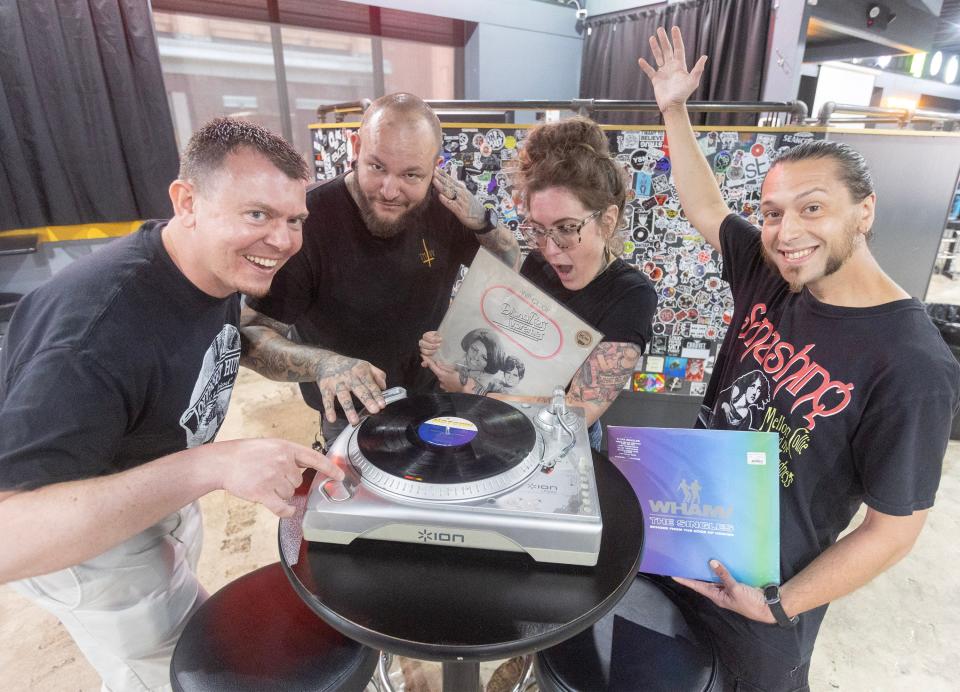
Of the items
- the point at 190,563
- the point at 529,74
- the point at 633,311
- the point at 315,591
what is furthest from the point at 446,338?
the point at 529,74

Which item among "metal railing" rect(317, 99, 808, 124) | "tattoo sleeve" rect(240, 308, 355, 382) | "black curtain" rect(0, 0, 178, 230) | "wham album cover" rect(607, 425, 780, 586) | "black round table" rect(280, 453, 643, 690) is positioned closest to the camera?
"black round table" rect(280, 453, 643, 690)

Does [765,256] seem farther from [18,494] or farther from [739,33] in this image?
[739,33]

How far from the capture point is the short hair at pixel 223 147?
0.96 metres

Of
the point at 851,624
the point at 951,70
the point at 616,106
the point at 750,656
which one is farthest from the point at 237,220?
the point at 951,70

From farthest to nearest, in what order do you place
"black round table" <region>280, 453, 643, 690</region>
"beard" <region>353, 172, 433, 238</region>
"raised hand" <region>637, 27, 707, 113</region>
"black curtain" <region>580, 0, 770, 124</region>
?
"black curtain" <region>580, 0, 770, 124</region> < "beard" <region>353, 172, 433, 238</region> < "raised hand" <region>637, 27, 707, 113</region> < "black round table" <region>280, 453, 643, 690</region>

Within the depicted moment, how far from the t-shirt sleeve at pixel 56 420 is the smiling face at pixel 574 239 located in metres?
1.04

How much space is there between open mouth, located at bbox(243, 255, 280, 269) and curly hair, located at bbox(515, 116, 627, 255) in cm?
70

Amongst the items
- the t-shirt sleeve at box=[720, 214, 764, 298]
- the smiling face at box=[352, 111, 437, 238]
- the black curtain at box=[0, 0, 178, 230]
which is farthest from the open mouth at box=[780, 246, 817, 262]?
the black curtain at box=[0, 0, 178, 230]

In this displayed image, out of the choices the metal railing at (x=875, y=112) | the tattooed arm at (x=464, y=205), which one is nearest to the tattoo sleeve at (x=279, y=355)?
the tattooed arm at (x=464, y=205)

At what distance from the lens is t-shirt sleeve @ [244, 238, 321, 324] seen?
59.5 inches

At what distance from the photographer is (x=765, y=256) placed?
4.16 feet

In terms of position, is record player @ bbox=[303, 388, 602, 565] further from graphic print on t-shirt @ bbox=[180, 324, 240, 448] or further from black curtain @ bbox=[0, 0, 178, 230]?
black curtain @ bbox=[0, 0, 178, 230]

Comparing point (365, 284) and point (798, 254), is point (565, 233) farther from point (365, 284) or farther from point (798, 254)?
point (365, 284)

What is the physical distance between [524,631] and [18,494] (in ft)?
2.63
